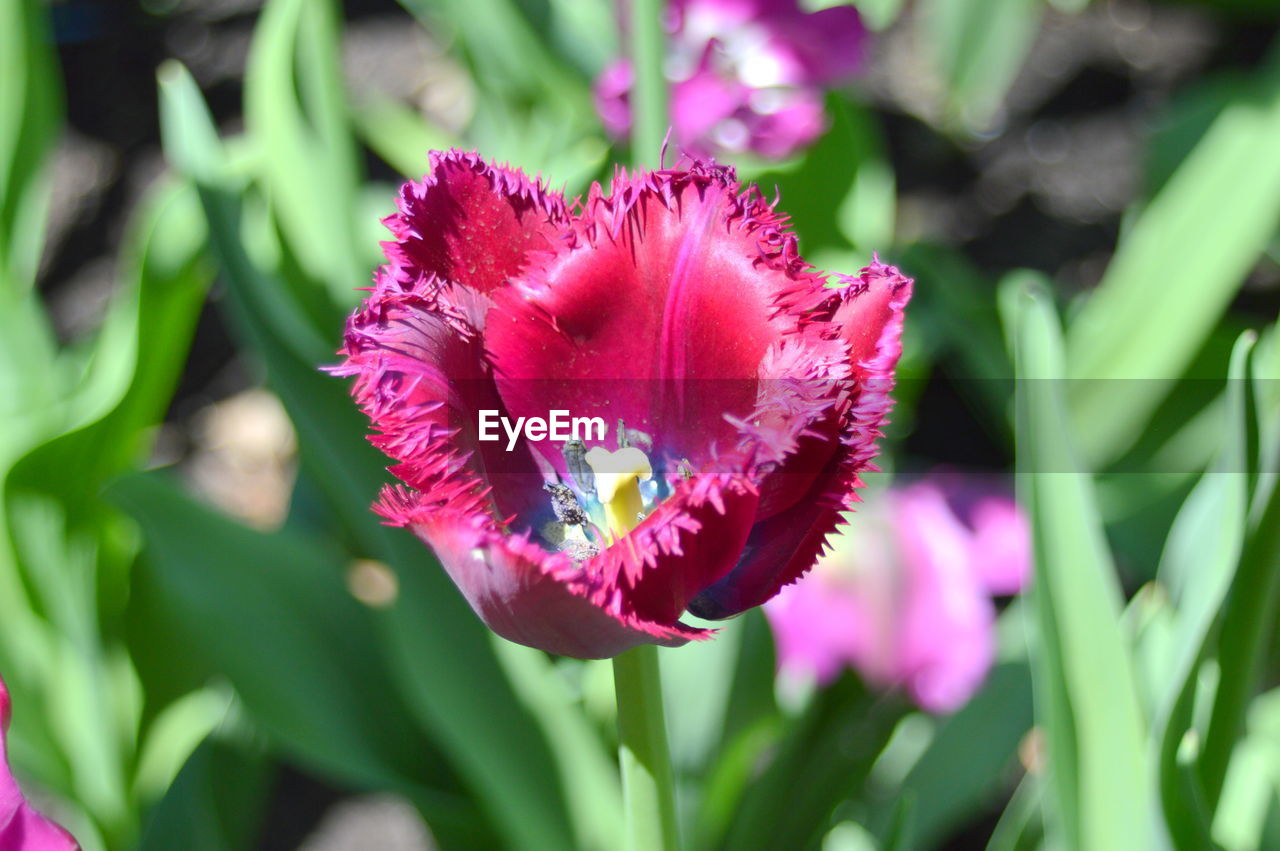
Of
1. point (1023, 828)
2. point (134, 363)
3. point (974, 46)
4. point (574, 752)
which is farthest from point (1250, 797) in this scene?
point (974, 46)

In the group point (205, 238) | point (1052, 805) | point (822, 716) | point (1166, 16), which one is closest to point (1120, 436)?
point (822, 716)

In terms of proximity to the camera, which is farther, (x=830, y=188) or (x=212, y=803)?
(x=830, y=188)

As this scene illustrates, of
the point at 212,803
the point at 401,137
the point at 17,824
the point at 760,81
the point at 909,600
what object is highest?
the point at 760,81

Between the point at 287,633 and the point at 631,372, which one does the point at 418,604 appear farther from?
the point at 631,372

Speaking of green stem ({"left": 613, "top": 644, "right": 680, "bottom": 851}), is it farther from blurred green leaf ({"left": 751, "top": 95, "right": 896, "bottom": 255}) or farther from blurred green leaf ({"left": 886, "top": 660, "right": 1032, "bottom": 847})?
blurred green leaf ({"left": 751, "top": 95, "right": 896, "bottom": 255})

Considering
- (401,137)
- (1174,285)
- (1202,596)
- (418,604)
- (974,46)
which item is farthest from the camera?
(974,46)

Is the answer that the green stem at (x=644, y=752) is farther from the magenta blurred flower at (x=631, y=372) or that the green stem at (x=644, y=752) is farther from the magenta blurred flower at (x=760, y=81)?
the magenta blurred flower at (x=760, y=81)

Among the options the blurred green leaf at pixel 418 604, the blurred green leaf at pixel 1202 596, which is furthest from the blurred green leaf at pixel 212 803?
the blurred green leaf at pixel 1202 596
